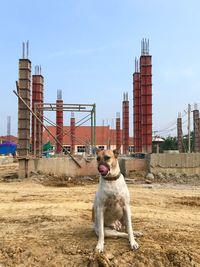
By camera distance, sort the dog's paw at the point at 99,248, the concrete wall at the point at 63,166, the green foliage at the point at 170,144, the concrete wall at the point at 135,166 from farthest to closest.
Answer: the green foliage at the point at 170,144 → the concrete wall at the point at 135,166 → the concrete wall at the point at 63,166 → the dog's paw at the point at 99,248

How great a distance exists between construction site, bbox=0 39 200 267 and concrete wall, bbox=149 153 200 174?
3cm

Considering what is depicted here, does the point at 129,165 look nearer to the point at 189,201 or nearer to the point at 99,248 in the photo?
the point at 189,201

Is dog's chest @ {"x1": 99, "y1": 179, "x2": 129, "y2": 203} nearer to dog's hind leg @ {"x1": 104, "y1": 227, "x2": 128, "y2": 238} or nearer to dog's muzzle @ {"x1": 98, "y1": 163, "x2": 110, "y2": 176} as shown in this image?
dog's muzzle @ {"x1": 98, "y1": 163, "x2": 110, "y2": 176}

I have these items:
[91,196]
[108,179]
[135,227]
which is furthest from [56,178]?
[108,179]

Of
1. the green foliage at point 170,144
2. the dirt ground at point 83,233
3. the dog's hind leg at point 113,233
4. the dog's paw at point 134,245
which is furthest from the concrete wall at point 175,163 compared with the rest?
the green foliage at point 170,144

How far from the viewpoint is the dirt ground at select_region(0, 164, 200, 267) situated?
5539 mm

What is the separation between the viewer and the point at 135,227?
23.0 feet

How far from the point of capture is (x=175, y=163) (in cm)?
1703

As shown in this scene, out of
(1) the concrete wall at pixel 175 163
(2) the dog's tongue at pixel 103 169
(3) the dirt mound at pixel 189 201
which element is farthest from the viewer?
(1) the concrete wall at pixel 175 163

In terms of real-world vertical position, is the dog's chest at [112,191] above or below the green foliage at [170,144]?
below

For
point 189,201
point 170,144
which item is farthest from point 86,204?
point 170,144

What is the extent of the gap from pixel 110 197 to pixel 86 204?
5405 mm

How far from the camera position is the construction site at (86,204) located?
568cm

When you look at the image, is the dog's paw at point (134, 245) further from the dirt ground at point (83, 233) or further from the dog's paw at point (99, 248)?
the dog's paw at point (99, 248)
